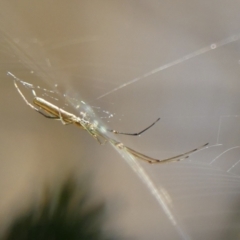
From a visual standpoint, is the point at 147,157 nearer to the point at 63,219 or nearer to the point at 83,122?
the point at 83,122

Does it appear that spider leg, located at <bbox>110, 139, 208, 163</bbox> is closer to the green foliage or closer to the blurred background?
the blurred background

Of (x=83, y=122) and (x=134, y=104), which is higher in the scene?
(x=134, y=104)

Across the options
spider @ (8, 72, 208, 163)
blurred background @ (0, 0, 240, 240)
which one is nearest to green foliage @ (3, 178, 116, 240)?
blurred background @ (0, 0, 240, 240)

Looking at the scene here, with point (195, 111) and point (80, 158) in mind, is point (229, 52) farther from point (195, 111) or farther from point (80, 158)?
point (80, 158)

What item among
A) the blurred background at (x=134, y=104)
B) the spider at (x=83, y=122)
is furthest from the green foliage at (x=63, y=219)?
the spider at (x=83, y=122)

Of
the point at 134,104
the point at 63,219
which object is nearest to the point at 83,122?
the point at 134,104

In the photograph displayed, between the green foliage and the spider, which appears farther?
the green foliage
